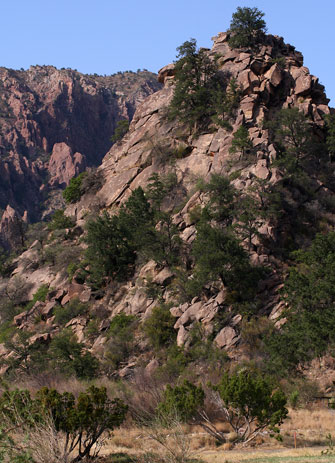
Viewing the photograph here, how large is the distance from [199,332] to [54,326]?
16830 mm

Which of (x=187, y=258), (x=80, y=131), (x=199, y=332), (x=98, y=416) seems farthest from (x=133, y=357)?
(x=80, y=131)

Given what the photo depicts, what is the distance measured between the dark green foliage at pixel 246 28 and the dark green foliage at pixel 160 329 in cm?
3946

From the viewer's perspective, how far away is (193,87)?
186ft

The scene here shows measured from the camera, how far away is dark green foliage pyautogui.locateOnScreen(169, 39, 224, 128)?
183 feet

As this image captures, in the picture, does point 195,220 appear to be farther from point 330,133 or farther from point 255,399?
point 255,399

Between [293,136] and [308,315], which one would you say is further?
[293,136]

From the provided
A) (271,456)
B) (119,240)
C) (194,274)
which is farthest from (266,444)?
(119,240)

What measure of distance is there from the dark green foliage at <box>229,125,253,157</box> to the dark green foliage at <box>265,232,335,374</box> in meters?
15.3

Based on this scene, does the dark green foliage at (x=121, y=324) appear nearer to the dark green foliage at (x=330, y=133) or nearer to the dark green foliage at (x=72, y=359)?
the dark green foliage at (x=72, y=359)

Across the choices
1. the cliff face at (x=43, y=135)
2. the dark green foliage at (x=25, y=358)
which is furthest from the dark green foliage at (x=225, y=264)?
the cliff face at (x=43, y=135)

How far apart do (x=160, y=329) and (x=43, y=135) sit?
159290 millimetres

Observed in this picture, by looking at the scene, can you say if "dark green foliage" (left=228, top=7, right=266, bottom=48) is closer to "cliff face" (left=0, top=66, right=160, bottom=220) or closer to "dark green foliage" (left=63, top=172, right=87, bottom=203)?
"dark green foliage" (left=63, top=172, right=87, bottom=203)

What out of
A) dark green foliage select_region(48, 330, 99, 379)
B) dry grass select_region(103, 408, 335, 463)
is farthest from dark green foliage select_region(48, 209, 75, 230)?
dry grass select_region(103, 408, 335, 463)

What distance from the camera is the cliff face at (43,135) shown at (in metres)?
165
